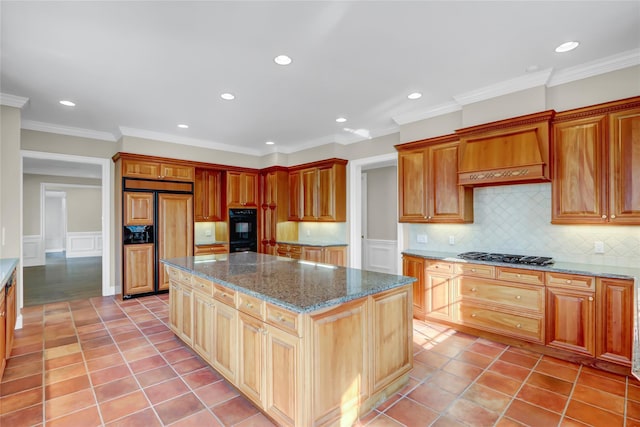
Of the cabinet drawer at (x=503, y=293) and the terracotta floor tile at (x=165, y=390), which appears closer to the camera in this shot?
the terracotta floor tile at (x=165, y=390)

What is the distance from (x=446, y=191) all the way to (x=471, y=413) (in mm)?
2475

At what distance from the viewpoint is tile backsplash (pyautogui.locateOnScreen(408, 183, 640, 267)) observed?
2.98 metres

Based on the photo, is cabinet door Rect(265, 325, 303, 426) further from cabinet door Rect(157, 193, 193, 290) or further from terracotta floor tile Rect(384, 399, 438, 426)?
cabinet door Rect(157, 193, 193, 290)

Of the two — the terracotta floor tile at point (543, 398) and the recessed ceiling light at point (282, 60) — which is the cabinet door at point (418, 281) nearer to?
the terracotta floor tile at point (543, 398)

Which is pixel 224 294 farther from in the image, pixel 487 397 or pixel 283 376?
pixel 487 397

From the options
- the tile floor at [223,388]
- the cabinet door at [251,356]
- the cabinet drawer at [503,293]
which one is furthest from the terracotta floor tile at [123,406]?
the cabinet drawer at [503,293]

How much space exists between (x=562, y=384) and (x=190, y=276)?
3312 millimetres

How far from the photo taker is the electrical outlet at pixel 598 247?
9.96ft

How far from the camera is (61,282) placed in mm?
6422

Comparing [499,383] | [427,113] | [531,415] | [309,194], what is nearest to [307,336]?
[531,415]

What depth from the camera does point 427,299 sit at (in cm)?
387

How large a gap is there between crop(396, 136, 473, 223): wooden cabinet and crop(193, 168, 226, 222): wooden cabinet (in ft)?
11.8

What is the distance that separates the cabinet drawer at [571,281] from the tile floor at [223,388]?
722 mm

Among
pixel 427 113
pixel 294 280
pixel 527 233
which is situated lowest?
pixel 294 280
